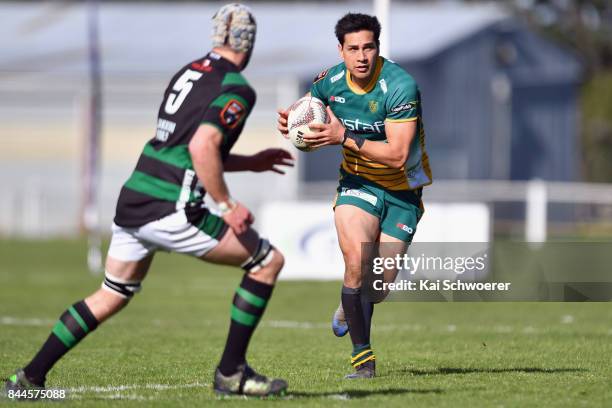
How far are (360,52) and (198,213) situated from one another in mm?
2101

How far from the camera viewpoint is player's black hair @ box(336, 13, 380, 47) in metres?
8.87

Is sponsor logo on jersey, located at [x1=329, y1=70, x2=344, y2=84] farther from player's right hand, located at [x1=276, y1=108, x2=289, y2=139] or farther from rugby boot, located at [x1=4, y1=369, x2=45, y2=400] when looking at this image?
rugby boot, located at [x1=4, y1=369, x2=45, y2=400]

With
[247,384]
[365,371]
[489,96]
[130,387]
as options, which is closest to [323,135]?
[365,371]

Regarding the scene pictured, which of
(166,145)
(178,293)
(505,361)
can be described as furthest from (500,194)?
(166,145)

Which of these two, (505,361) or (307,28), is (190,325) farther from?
(307,28)

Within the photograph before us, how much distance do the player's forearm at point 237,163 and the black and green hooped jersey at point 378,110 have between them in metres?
1.06

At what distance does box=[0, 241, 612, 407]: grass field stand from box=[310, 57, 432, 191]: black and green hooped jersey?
149cm

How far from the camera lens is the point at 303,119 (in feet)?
28.5

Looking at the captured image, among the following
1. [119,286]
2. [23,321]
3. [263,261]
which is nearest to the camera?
[263,261]

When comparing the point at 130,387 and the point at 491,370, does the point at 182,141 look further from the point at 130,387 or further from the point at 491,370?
the point at 491,370

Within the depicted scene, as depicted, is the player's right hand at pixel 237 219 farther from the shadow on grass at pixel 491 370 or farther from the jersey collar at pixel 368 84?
the shadow on grass at pixel 491 370

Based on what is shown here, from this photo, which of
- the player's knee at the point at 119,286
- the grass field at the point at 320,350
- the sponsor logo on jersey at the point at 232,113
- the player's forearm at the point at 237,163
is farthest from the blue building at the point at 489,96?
the sponsor logo on jersey at the point at 232,113

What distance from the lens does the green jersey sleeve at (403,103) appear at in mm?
8938

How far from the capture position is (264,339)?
40.9ft
